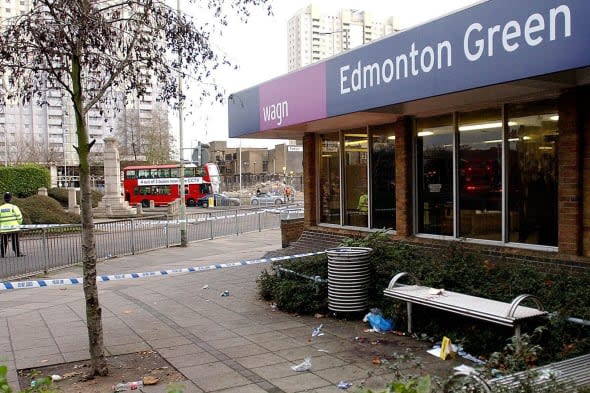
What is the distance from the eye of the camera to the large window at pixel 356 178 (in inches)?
458

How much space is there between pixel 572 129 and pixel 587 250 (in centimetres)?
160

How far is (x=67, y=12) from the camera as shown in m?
5.39

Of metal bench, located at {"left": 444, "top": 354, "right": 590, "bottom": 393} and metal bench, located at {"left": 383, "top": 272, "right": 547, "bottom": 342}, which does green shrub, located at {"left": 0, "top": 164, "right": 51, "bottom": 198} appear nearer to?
metal bench, located at {"left": 383, "top": 272, "right": 547, "bottom": 342}

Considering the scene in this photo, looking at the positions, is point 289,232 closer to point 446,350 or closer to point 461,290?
point 461,290

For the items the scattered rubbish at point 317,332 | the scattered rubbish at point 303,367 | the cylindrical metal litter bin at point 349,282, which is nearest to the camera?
the scattered rubbish at point 303,367

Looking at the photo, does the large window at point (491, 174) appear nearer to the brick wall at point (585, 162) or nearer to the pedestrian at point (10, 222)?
the brick wall at point (585, 162)

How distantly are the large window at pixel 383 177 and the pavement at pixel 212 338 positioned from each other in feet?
9.70

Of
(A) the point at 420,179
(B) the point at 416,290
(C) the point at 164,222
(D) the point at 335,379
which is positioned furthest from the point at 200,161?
(D) the point at 335,379

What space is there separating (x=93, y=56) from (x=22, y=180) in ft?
117

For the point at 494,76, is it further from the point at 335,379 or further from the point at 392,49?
the point at 335,379

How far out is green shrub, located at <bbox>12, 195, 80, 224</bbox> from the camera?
965 inches

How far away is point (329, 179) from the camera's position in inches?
513

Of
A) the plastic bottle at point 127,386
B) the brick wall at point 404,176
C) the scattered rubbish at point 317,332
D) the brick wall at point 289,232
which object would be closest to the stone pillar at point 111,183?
the brick wall at point 289,232

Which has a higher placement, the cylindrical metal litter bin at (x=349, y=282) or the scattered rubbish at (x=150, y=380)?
the cylindrical metal litter bin at (x=349, y=282)
